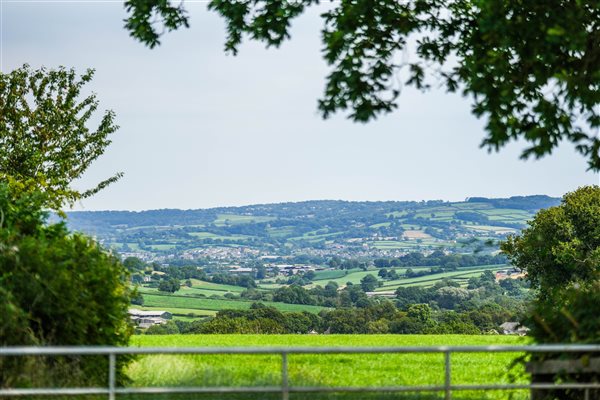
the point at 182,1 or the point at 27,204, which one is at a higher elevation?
the point at 182,1

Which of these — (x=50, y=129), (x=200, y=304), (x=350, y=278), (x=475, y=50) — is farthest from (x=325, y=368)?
(x=350, y=278)

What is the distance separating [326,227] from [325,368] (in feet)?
540

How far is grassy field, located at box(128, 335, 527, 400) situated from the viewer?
1422cm

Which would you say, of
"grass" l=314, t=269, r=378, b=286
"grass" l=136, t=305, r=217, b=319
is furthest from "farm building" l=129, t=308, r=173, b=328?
"grass" l=314, t=269, r=378, b=286

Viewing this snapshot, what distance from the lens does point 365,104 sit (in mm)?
17719

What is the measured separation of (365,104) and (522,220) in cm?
14545

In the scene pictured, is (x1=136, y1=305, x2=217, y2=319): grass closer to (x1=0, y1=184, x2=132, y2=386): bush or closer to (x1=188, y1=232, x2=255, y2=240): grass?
(x1=0, y1=184, x2=132, y2=386): bush

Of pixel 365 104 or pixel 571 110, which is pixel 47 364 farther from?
pixel 571 110

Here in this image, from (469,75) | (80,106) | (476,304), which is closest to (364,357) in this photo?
(469,75)

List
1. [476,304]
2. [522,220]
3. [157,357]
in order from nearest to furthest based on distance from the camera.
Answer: [157,357]
[476,304]
[522,220]

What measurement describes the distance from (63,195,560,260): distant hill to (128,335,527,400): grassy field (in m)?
119

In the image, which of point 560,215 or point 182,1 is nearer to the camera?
point 182,1

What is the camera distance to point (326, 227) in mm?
184125

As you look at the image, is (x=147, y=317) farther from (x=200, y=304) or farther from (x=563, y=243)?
(x=200, y=304)
